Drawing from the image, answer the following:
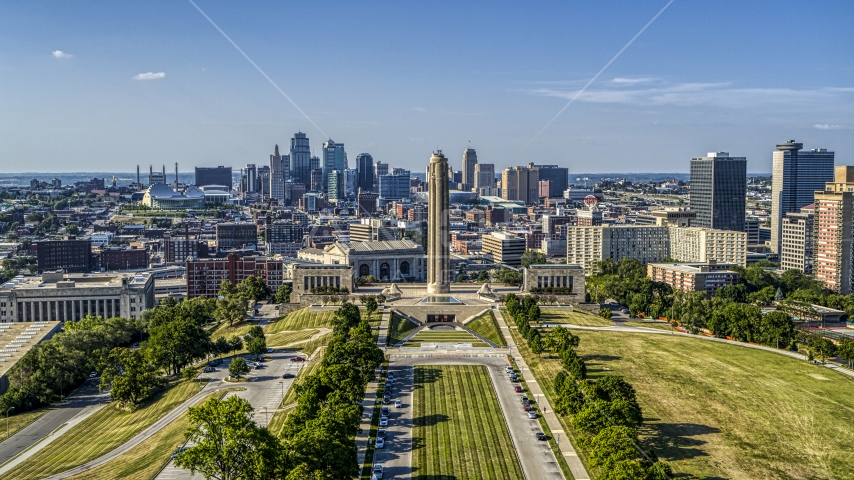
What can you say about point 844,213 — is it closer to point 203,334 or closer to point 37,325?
point 203,334

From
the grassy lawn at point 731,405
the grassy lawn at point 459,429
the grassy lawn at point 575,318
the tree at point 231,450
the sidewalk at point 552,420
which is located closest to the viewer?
the tree at point 231,450

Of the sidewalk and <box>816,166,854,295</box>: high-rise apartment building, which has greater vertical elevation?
<box>816,166,854,295</box>: high-rise apartment building

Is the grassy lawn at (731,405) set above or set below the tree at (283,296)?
below

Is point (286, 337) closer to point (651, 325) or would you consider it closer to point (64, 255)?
point (651, 325)

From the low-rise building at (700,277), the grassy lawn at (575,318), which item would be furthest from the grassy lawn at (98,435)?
the low-rise building at (700,277)

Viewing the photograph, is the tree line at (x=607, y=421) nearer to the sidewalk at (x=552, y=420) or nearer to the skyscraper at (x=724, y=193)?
the sidewalk at (x=552, y=420)

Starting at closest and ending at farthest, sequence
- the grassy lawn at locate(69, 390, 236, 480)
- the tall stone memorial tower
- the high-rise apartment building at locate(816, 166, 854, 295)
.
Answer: the grassy lawn at locate(69, 390, 236, 480)
the tall stone memorial tower
the high-rise apartment building at locate(816, 166, 854, 295)

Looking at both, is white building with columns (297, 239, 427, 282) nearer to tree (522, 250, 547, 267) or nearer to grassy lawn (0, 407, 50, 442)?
tree (522, 250, 547, 267)

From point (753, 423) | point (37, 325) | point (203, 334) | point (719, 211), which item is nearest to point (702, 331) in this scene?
point (753, 423)

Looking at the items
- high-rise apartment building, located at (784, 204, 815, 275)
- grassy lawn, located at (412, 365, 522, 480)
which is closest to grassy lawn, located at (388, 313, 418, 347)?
grassy lawn, located at (412, 365, 522, 480)
